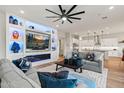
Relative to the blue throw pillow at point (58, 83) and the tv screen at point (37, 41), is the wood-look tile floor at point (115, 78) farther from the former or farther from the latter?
the tv screen at point (37, 41)

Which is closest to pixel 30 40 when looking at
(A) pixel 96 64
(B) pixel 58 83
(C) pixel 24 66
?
(C) pixel 24 66

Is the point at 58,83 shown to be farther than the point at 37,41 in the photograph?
No

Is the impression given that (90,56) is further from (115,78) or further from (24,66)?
(24,66)

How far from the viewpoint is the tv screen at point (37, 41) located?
5.17 m

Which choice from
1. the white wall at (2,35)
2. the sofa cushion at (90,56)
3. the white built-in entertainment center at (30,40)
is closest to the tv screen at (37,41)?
the white built-in entertainment center at (30,40)

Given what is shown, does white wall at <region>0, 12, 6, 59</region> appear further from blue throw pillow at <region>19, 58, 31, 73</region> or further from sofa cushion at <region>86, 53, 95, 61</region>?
sofa cushion at <region>86, 53, 95, 61</region>

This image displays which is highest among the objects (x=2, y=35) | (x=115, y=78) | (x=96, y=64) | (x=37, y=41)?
(x=2, y=35)

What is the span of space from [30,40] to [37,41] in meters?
0.51

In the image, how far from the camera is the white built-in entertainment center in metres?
4.30

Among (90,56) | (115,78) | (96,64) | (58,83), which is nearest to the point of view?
(58,83)

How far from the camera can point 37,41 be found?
18.7 ft

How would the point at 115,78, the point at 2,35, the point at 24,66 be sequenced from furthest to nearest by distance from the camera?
the point at 2,35 < the point at 115,78 < the point at 24,66

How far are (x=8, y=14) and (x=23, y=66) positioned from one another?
10.1 feet
